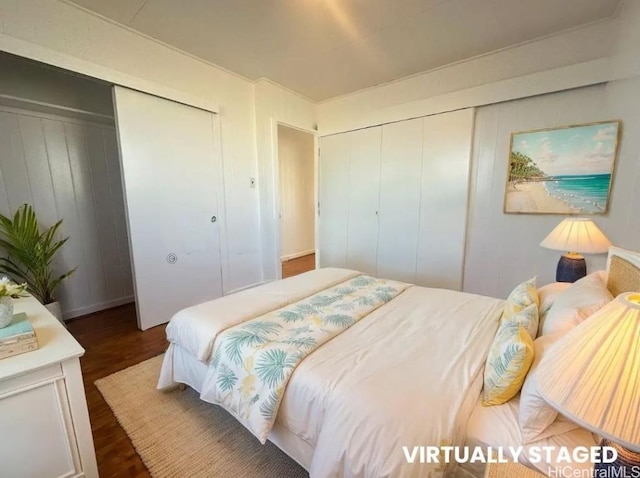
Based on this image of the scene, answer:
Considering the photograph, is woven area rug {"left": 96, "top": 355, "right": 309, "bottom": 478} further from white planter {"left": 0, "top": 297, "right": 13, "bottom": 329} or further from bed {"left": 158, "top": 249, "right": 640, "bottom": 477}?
white planter {"left": 0, "top": 297, "right": 13, "bottom": 329}

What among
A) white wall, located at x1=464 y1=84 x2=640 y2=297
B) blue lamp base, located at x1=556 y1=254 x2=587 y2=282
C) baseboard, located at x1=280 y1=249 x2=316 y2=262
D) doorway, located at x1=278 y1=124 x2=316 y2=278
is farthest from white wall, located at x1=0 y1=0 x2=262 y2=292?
blue lamp base, located at x1=556 y1=254 x2=587 y2=282

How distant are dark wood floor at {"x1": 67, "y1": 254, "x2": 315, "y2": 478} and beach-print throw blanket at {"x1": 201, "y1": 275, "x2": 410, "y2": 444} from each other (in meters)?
0.48

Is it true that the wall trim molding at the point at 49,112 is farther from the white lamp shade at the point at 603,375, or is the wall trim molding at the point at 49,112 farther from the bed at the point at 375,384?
the white lamp shade at the point at 603,375

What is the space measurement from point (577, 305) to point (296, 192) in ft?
17.2

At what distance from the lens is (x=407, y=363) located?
1.12m

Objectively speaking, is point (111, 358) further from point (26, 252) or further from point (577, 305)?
point (577, 305)

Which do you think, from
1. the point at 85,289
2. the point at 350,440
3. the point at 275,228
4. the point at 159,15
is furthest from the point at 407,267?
the point at 85,289

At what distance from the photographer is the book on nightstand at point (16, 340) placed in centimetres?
98

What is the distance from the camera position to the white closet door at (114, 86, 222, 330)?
2407 mm

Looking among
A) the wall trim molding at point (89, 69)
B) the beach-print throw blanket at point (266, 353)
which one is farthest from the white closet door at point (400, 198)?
the wall trim molding at point (89, 69)

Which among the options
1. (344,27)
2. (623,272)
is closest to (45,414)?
(623,272)

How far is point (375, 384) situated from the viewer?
3.26 ft

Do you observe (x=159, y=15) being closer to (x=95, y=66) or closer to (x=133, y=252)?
(x=95, y=66)

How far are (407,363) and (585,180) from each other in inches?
97.8
